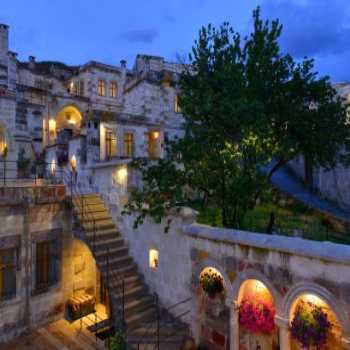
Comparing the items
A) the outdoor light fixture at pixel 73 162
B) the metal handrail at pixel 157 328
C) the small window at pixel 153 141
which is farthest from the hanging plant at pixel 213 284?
the small window at pixel 153 141

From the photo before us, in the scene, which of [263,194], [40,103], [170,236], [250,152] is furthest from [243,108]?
[40,103]

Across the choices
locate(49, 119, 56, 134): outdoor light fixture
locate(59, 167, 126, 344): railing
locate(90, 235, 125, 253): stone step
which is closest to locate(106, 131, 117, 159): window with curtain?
locate(59, 167, 126, 344): railing

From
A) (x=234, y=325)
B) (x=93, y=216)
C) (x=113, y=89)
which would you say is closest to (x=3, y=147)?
(x=93, y=216)

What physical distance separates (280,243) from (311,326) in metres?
1.82

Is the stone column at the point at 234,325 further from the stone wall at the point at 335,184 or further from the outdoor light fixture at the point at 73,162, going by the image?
the stone wall at the point at 335,184

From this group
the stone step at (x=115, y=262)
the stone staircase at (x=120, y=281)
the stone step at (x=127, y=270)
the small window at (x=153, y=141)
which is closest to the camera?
the stone staircase at (x=120, y=281)

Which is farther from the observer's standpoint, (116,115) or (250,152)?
(116,115)

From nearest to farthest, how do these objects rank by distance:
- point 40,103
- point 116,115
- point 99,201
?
point 99,201
point 116,115
point 40,103

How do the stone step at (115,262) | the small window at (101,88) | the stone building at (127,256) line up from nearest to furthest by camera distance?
the stone building at (127,256), the stone step at (115,262), the small window at (101,88)

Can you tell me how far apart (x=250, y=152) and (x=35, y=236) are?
8955 mm

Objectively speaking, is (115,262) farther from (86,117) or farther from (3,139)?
(3,139)

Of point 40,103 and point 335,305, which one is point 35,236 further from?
point 40,103

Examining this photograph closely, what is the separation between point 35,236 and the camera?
11.3 metres

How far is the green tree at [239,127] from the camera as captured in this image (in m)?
9.54
